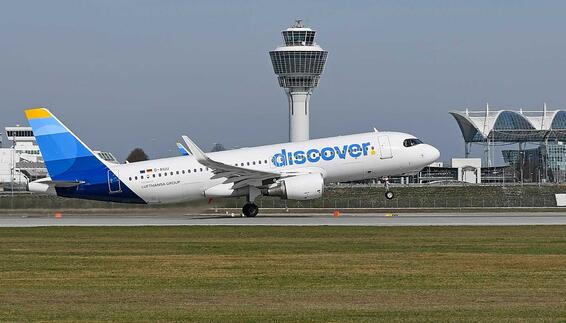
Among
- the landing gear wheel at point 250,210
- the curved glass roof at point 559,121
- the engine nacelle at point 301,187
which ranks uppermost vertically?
the curved glass roof at point 559,121

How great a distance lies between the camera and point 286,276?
26.7 meters

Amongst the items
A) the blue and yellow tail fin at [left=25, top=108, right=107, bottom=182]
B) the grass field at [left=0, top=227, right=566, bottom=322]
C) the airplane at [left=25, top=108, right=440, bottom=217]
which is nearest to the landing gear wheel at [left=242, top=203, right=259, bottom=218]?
the airplane at [left=25, top=108, right=440, bottom=217]

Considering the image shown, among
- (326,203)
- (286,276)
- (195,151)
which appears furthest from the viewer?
(326,203)

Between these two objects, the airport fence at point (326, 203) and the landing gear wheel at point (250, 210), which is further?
the airport fence at point (326, 203)

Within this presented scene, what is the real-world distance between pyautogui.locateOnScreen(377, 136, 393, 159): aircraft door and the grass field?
14.5m

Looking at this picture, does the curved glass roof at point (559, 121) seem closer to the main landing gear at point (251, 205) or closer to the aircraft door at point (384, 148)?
the aircraft door at point (384, 148)

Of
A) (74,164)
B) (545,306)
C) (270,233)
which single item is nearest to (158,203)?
(74,164)

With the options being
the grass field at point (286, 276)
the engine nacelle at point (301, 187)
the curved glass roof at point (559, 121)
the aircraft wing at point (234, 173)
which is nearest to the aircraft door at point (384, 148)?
the engine nacelle at point (301, 187)

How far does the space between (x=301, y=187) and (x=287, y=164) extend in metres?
2.34

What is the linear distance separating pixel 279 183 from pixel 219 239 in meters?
15.9

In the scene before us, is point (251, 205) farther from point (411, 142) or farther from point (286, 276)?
point (286, 276)

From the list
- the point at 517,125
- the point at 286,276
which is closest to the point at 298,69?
the point at 517,125

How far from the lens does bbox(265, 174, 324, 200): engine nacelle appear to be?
181 ft

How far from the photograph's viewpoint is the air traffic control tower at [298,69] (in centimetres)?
18188
